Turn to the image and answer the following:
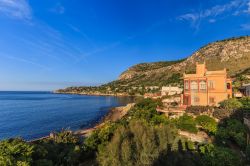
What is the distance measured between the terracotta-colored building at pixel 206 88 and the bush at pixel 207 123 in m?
8.59

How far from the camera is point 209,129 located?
25.9 m

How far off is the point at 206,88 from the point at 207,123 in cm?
1043

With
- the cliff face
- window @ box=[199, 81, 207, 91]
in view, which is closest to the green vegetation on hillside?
window @ box=[199, 81, 207, 91]

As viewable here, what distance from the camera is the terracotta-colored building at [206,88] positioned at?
3494 cm

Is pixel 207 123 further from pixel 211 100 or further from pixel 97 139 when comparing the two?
pixel 97 139

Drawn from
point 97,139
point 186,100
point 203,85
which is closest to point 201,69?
point 203,85

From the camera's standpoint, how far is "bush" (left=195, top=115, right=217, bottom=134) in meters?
25.7

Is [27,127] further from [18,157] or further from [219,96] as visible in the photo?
[219,96]

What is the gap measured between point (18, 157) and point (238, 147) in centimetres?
2161

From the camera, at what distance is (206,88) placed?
117 ft

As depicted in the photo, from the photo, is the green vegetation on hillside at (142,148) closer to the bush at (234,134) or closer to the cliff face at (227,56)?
the bush at (234,134)

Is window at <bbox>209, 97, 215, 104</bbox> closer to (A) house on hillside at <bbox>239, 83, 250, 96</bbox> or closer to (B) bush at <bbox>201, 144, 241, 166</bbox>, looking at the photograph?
(A) house on hillside at <bbox>239, 83, 250, 96</bbox>

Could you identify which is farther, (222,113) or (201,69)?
(201,69)

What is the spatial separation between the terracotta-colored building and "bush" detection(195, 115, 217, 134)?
28.2 feet
